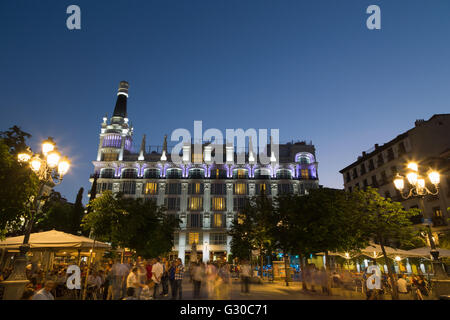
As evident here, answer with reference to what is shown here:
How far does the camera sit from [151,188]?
55.0 meters

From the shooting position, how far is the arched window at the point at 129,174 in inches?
2199

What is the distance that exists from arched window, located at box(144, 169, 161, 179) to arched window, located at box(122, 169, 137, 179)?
2.22 m

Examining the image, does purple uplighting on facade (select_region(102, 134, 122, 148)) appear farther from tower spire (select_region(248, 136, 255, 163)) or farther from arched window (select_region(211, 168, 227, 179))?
tower spire (select_region(248, 136, 255, 163))

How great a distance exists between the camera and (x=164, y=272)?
14.2 metres

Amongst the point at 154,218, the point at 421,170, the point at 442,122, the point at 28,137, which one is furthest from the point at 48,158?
the point at 442,122

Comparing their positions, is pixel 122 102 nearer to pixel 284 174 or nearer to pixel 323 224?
pixel 284 174

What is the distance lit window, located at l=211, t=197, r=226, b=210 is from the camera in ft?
178

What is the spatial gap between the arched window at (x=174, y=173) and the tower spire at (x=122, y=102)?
20551 millimetres

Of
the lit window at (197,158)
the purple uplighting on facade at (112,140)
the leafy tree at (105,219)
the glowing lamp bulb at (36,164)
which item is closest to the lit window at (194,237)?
the lit window at (197,158)

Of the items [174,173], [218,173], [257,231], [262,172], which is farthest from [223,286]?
[262,172]

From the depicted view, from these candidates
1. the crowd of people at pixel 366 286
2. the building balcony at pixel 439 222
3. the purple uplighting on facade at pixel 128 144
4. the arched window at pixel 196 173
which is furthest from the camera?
the purple uplighting on facade at pixel 128 144

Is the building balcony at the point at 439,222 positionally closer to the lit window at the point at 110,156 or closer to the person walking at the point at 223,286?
the person walking at the point at 223,286
